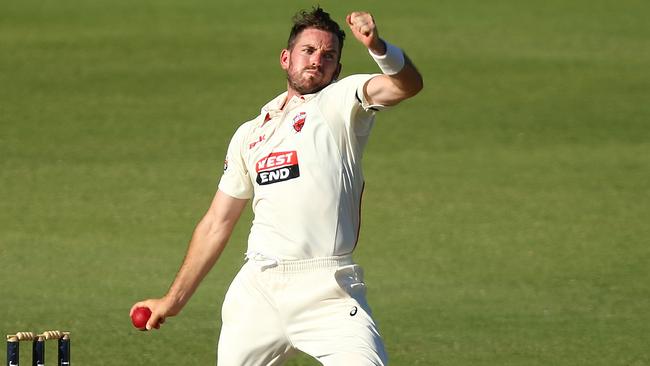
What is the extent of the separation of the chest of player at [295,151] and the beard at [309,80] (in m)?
0.11

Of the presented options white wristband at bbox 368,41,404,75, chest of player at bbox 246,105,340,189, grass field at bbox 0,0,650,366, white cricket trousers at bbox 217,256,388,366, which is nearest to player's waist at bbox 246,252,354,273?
white cricket trousers at bbox 217,256,388,366

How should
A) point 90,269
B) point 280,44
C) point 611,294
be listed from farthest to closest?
point 280,44 < point 90,269 < point 611,294

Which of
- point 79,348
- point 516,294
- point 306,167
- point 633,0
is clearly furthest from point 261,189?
point 633,0

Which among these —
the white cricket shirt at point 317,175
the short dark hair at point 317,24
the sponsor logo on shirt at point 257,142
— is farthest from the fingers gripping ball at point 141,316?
the short dark hair at point 317,24

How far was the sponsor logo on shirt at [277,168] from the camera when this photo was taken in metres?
6.41

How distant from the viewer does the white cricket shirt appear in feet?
20.8

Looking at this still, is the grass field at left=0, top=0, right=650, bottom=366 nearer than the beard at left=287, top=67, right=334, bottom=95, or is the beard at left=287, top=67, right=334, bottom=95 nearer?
the beard at left=287, top=67, right=334, bottom=95

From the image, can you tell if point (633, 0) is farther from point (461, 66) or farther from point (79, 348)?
point (79, 348)

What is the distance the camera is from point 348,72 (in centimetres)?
1666

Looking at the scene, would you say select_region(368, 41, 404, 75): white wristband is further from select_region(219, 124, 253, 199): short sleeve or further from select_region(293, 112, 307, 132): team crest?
select_region(219, 124, 253, 199): short sleeve

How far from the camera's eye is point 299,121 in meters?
6.48

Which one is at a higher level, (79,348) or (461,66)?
(461,66)

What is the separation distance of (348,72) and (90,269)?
18.4 ft

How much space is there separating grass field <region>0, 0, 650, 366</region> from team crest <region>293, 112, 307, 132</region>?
3314mm
